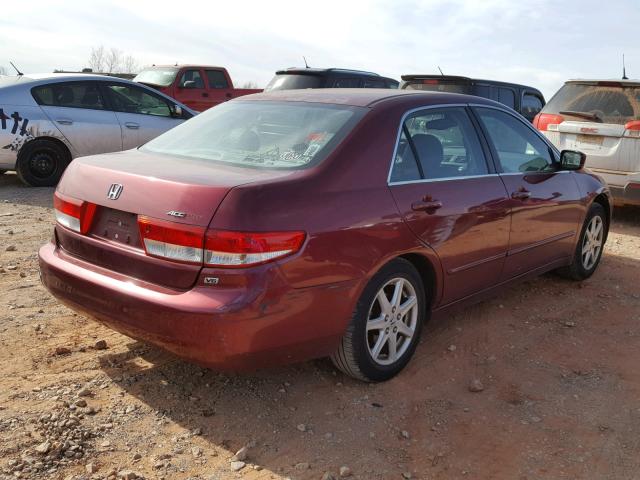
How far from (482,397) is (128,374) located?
76.5 inches

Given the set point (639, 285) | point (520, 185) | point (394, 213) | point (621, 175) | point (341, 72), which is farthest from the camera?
point (341, 72)

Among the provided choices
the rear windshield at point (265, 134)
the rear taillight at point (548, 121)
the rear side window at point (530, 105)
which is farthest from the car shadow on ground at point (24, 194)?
the rear side window at point (530, 105)

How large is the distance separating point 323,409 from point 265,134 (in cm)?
A: 153

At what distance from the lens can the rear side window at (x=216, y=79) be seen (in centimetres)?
1536

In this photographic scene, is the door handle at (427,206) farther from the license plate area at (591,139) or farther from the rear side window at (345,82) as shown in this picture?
the rear side window at (345,82)

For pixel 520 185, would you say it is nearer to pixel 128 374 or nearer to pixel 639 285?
pixel 639 285

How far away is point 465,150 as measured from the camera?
418 centimetres

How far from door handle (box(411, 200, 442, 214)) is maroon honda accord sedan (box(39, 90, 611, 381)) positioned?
0.01 metres

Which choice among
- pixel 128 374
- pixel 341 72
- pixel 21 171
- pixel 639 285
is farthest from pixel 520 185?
pixel 341 72

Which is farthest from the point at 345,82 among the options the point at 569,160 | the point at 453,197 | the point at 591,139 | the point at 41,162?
the point at 453,197

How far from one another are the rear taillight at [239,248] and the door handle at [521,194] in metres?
2.15

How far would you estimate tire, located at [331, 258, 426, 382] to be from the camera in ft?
11.2

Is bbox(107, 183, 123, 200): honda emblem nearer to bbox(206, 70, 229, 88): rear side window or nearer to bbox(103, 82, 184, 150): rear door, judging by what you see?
bbox(103, 82, 184, 150): rear door

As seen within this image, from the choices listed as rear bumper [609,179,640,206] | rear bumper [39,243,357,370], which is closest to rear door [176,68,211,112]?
rear bumper [609,179,640,206]
